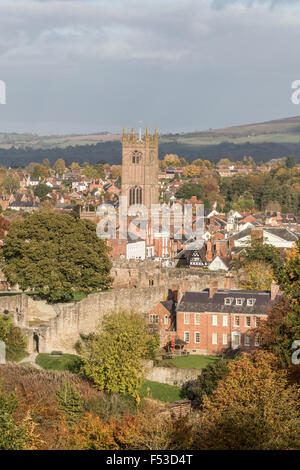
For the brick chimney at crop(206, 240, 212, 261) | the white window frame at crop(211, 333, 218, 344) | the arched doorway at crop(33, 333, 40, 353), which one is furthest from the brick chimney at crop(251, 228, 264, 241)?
the arched doorway at crop(33, 333, 40, 353)

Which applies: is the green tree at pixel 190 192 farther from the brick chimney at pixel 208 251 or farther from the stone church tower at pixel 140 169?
the brick chimney at pixel 208 251

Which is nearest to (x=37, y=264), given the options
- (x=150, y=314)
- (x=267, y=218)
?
(x=150, y=314)

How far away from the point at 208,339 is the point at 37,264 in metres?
9.70

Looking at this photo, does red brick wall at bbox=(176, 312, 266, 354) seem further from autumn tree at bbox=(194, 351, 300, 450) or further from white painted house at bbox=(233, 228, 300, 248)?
white painted house at bbox=(233, 228, 300, 248)

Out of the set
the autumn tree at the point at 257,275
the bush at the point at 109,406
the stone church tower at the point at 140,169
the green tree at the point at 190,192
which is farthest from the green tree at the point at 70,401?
the green tree at the point at 190,192

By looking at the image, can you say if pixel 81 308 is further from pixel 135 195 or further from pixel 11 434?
pixel 135 195

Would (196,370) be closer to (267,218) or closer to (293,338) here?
(293,338)

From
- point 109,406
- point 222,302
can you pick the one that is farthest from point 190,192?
point 109,406

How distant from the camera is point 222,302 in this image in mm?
44094

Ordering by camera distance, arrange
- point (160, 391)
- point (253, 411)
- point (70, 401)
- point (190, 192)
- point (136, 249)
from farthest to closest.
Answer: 1. point (190, 192)
2. point (136, 249)
3. point (160, 391)
4. point (70, 401)
5. point (253, 411)

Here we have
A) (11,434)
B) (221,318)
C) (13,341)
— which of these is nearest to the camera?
(11,434)

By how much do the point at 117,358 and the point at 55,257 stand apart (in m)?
13.0

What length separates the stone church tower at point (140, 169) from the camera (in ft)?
315

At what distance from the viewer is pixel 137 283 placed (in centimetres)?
5694
